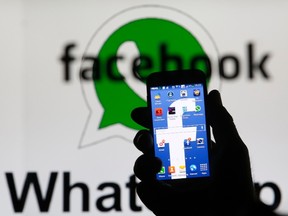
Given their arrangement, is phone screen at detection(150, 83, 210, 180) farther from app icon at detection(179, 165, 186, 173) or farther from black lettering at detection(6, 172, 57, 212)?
black lettering at detection(6, 172, 57, 212)

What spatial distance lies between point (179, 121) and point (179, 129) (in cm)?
1

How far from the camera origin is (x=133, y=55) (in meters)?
1.25

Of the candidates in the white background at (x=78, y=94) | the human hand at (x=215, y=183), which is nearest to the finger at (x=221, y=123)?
the human hand at (x=215, y=183)

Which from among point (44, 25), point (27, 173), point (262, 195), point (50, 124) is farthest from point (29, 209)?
point (262, 195)

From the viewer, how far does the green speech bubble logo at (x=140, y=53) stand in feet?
4.10

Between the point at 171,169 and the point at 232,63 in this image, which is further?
the point at 232,63

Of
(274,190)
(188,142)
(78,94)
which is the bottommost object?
(274,190)

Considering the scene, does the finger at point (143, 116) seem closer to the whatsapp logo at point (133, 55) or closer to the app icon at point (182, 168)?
the app icon at point (182, 168)

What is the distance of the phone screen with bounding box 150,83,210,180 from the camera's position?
0.76 m

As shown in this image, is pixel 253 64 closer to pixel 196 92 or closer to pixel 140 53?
pixel 140 53

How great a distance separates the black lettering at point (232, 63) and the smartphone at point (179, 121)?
19.6 inches

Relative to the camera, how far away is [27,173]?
4.02ft

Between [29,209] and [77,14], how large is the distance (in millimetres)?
515

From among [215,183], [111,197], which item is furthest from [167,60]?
[215,183]
